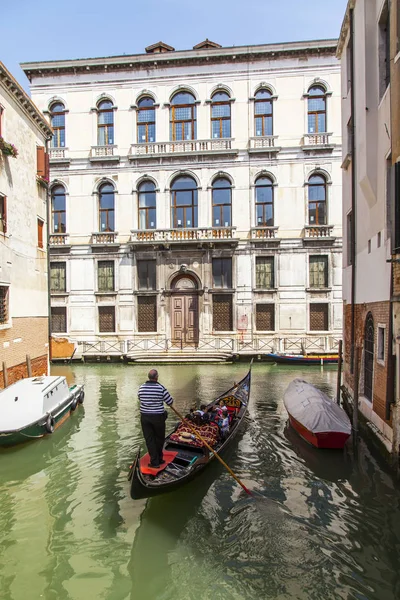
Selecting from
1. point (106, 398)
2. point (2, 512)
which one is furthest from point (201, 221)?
point (2, 512)

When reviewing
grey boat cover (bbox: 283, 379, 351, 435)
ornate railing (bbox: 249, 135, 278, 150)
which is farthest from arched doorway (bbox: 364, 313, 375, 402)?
ornate railing (bbox: 249, 135, 278, 150)

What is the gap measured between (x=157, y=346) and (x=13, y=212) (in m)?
9.81

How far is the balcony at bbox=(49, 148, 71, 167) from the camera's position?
2036 cm

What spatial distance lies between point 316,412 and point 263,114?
626 inches

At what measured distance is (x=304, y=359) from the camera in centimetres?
1750

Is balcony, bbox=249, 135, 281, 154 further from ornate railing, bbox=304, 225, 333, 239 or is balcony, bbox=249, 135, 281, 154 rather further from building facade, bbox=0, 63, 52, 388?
building facade, bbox=0, 63, 52, 388

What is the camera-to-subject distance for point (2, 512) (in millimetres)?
5691

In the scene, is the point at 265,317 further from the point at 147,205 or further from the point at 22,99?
the point at 22,99

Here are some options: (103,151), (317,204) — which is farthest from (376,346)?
(103,151)

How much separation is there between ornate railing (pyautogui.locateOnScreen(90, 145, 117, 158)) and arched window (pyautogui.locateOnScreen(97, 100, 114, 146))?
34 cm

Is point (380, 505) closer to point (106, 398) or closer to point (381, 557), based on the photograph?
point (381, 557)

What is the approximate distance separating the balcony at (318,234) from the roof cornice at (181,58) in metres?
7.85

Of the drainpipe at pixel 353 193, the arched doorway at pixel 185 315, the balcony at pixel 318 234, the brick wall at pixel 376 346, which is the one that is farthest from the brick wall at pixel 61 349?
the brick wall at pixel 376 346

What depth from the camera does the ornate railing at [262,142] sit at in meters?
19.6
